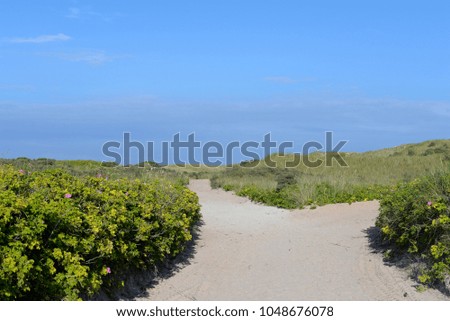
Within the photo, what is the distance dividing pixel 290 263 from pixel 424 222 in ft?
8.27

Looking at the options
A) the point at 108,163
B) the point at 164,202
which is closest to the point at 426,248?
the point at 164,202

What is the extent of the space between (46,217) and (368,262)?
624cm

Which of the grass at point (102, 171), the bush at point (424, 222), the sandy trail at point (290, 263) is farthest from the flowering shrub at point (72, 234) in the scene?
the grass at point (102, 171)

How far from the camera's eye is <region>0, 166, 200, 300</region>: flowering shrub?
595 cm

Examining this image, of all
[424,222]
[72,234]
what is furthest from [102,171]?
[72,234]

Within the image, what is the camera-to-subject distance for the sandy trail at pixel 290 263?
839 cm

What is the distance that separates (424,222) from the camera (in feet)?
30.5

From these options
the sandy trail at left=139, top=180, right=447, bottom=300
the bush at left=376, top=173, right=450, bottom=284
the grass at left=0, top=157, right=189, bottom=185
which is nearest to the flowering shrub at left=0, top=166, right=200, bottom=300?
the sandy trail at left=139, top=180, right=447, bottom=300

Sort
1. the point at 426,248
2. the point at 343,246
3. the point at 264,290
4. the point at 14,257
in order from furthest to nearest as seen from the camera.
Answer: the point at 343,246
the point at 426,248
the point at 264,290
the point at 14,257

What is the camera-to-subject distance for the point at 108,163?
38.4m

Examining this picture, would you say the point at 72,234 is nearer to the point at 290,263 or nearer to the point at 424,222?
the point at 290,263

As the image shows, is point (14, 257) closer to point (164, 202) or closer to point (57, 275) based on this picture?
point (57, 275)

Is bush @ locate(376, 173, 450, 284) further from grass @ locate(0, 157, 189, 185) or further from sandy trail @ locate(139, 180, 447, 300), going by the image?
grass @ locate(0, 157, 189, 185)
